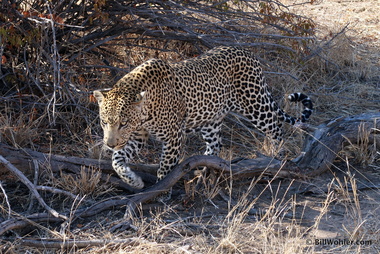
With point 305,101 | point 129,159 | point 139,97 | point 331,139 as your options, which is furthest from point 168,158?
point 305,101

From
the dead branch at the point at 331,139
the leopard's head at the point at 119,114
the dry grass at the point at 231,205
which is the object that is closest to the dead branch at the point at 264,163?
the dead branch at the point at 331,139

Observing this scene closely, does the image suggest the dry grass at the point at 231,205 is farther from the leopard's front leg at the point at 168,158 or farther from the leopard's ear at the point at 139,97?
the leopard's ear at the point at 139,97

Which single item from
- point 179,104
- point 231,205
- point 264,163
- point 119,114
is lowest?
point 231,205

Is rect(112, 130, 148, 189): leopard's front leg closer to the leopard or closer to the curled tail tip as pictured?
the leopard

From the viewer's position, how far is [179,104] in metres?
6.64

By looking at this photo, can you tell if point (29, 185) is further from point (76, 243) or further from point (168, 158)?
point (168, 158)

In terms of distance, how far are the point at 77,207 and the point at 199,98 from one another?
2055 millimetres

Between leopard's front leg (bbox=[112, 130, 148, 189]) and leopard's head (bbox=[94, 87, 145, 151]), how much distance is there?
1.35ft

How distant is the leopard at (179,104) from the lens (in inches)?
236

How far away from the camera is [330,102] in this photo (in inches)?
362

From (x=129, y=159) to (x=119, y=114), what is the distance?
3.08 ft

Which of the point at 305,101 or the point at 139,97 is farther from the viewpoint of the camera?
the point at 305,101

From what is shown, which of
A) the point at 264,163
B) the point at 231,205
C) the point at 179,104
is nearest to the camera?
the point at 231,205

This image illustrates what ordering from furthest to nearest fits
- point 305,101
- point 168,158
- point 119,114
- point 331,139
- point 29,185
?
point 305,101 < point 331,139 < point 168,158 < point 119,114 < point 29,185
